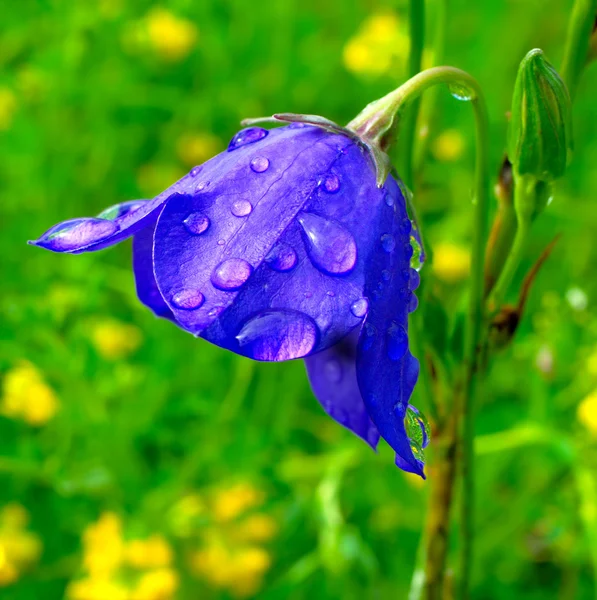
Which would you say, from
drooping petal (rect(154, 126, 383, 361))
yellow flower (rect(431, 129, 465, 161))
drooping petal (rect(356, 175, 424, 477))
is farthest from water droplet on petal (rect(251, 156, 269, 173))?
yellow flower (rect(431, 129, 465, 161))

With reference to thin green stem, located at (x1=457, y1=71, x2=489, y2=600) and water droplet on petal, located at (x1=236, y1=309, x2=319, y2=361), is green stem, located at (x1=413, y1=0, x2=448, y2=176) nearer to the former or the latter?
thin green stem, located at (x1=457, y1=71, x2=489, y2=600)

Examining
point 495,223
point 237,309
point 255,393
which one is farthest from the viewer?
point 255,393

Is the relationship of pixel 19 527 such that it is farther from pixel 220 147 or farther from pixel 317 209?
pixel 220 147

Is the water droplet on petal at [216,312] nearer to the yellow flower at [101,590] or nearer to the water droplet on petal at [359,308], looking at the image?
the water droplet on petal at [359,308]

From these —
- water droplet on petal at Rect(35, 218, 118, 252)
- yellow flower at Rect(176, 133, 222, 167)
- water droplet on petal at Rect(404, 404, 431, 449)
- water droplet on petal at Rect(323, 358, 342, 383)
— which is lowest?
yellow flower at Rect(176, 133, 222, 167)

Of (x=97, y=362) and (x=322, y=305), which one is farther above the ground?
(x=322, y=305)

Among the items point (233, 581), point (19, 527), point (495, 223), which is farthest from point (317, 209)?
point (19, 527)

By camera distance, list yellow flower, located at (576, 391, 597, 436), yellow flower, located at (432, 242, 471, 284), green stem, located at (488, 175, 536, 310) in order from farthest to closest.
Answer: yellow flower, located at (432, 242, 471, 284) → yellow flower, located at (576, 391, 597, 436) → green stem, located at (488, 175, 536, 310)
